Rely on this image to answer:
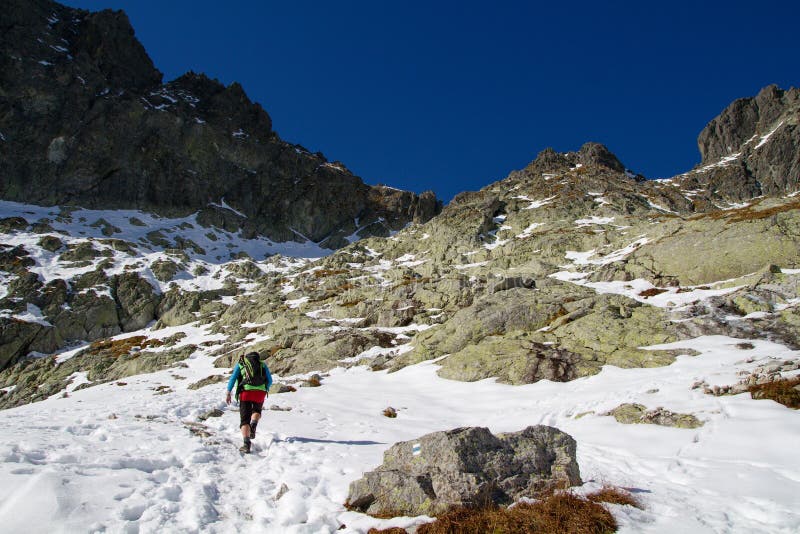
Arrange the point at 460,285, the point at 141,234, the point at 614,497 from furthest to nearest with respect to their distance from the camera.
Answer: the point at 141,234
the point at 460,285
the point at 614,497

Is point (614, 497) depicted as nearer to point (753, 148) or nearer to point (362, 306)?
point (362, 306)

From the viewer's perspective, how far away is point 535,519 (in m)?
5.64

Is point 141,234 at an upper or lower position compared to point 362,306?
upper

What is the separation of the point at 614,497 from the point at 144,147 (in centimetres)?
15183

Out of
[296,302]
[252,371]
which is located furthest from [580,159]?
[252,371]

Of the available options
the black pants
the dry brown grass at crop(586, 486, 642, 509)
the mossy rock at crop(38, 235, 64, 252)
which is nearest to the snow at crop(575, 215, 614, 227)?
the black pants

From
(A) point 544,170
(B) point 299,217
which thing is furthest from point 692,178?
(B) point 299,217

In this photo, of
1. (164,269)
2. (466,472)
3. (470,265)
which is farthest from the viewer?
(164,269)

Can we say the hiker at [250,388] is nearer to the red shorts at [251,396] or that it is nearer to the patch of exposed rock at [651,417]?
the red shorts at [251,396]

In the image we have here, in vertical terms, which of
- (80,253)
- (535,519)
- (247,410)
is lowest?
(535,519)

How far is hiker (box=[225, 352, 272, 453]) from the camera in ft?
35.6

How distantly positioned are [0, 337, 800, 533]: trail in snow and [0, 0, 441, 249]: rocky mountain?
120008 mm

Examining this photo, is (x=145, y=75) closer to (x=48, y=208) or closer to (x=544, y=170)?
(x=48, y=208)

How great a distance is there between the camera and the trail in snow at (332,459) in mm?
5914
